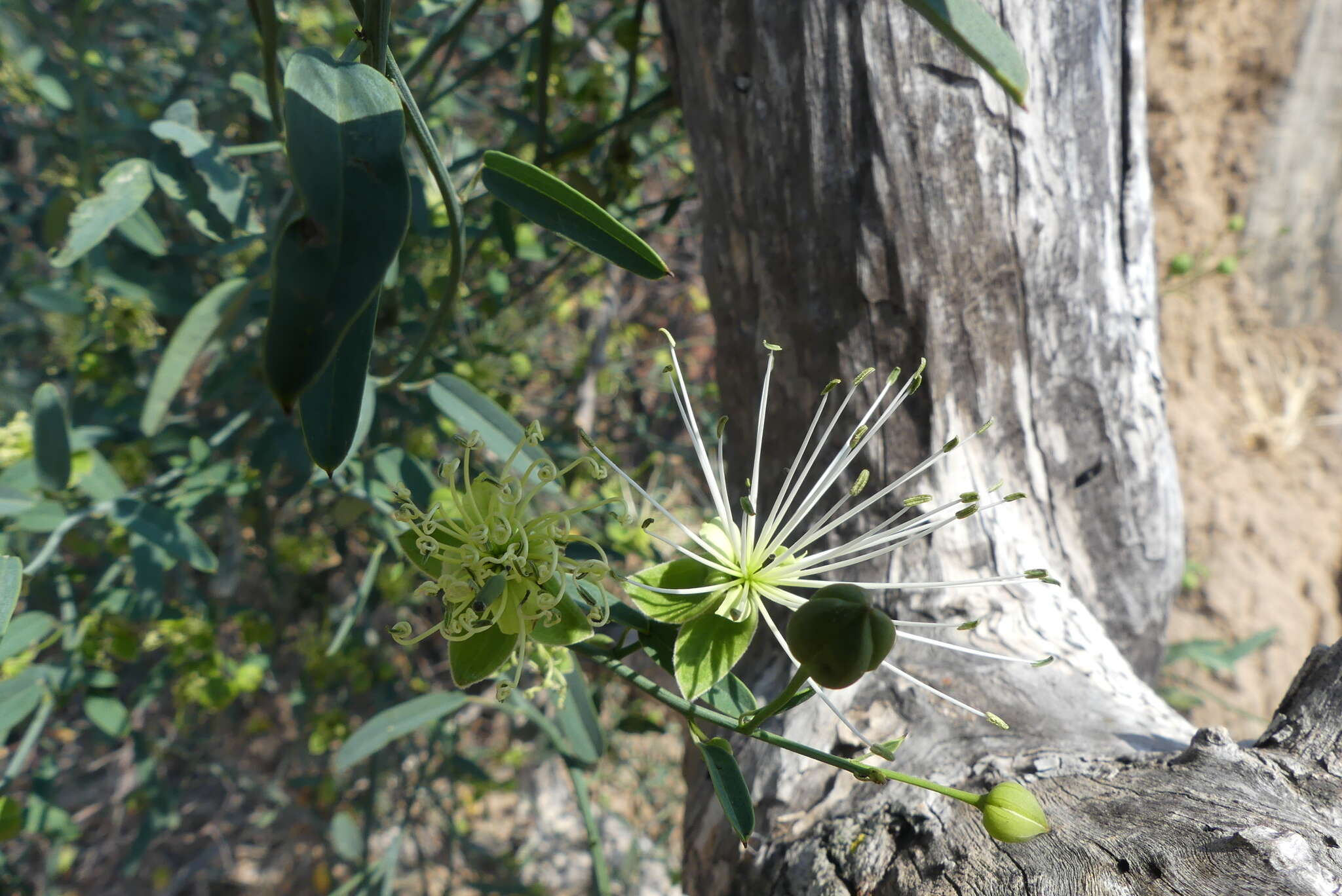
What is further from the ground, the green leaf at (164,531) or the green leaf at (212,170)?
the green leaf at (212,170)

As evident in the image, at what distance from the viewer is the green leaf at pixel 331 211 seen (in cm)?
43

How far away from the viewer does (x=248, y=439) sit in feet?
5.75

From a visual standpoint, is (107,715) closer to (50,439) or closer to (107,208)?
(50,439)

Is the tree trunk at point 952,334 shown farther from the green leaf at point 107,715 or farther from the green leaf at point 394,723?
the green leaf at point 107,715

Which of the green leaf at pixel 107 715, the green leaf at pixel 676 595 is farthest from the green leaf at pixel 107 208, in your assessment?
the green leaf at pixel 107 715

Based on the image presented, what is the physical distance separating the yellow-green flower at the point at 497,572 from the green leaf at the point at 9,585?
35 centimetres

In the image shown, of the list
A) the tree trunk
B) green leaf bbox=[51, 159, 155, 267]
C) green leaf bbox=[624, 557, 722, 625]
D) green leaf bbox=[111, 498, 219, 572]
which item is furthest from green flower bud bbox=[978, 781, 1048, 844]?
green leaf bbox=[51, 159, 155, 267]

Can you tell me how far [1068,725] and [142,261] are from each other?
210cm

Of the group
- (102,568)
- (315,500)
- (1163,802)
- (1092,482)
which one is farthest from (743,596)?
(102,568)

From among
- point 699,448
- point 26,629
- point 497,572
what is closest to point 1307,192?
point 699,448

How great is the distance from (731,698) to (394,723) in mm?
620

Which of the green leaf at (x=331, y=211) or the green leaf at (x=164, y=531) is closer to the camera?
the green leaf at (x=331, y=211)

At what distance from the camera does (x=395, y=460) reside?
1239 millimetres

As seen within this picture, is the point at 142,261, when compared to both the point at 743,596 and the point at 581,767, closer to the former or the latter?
the point at 581,767
